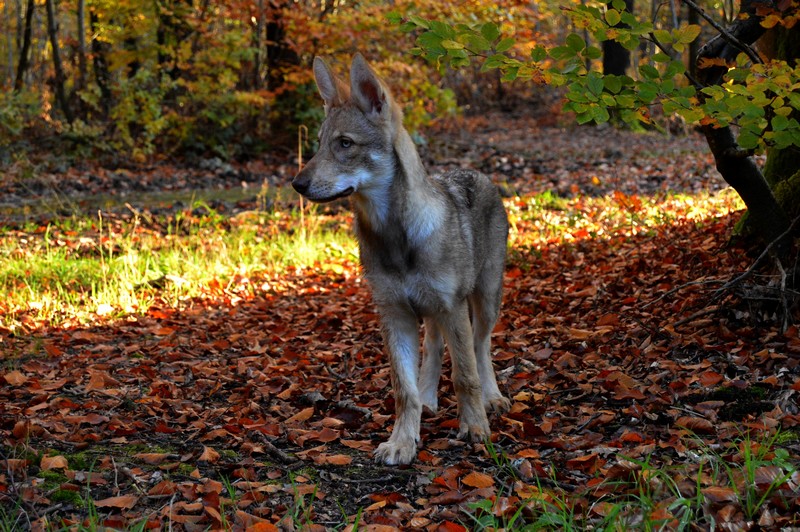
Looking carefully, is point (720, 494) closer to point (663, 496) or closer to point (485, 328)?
point (663, 496)

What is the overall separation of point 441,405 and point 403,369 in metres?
0.94

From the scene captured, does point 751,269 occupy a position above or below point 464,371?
above

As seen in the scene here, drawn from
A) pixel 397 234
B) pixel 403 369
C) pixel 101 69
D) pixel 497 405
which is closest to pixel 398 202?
pixel 397 234

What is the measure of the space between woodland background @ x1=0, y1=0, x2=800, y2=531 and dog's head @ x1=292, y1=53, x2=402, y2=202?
14.8 inches

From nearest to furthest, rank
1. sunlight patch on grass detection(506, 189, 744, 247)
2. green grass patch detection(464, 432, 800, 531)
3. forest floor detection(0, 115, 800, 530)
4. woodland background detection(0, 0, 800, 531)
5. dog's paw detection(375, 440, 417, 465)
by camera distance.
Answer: green grass patch detection(464, 432, 800, 531), forest floor detection(0, 115, 800, 530), woodland background detection(0, 0, 800, 531), dog's paw detection(375, 440, 417, 465), sunlight patch on grass detection(506, 189, 744, 247)

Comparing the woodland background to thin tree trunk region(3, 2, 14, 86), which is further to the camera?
thin tree trunk region(3, 2, 14, 86)

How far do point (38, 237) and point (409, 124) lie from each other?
9.19m

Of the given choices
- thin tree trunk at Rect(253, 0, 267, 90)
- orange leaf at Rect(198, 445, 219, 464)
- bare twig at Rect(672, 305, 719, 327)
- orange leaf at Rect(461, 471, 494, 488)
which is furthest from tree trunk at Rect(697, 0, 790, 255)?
thin tree trunk at Rect(253, 0, 267, 90)

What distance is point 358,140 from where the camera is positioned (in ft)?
14.5

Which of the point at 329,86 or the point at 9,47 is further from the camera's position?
the point at 9,47

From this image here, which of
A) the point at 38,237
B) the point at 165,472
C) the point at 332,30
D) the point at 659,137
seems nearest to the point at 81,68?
the point at 332,30

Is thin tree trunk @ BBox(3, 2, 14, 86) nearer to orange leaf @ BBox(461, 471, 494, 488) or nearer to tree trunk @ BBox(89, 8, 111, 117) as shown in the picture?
tree trunk @ BBox(89, 8, 111, 117)

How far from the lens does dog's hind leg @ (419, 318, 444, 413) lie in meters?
5.32

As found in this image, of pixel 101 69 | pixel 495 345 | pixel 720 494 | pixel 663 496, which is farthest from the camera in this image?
pixel 101 69
